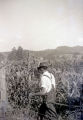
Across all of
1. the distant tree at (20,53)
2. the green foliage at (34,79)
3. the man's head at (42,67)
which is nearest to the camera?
the green foliage at (34,79)

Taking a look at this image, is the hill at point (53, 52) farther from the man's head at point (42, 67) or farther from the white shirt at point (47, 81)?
the white shirt at point (47, 81)

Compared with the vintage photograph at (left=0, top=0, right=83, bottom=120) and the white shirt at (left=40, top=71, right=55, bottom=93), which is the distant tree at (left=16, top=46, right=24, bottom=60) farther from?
the white shirt at (left=40, top=71, right=55, bottom=93)

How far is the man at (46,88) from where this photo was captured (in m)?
2.50

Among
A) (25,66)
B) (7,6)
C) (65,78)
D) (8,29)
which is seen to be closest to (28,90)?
(25,66)

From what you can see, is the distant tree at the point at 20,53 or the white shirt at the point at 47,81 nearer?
the white shirt at the point at 47,81

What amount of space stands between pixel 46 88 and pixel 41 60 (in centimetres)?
32

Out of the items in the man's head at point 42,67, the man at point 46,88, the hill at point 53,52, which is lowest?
the man at point 46,88

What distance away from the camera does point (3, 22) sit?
2873 mm

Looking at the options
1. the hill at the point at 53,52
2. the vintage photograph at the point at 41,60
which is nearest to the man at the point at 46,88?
the vintage photograph at the point at 41,60

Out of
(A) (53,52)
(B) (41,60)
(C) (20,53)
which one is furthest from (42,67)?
(C) (20,53)

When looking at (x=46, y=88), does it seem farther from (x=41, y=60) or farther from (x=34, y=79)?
(x=41, y=60)

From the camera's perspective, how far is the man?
2.50 meters

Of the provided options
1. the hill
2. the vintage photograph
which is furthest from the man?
the hill

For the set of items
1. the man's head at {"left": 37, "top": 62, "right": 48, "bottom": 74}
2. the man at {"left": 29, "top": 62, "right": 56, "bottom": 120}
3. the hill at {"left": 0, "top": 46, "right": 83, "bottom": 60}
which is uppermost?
the hill at {"left": 0, "top": 46, "right": 83, "bottom": 60}
